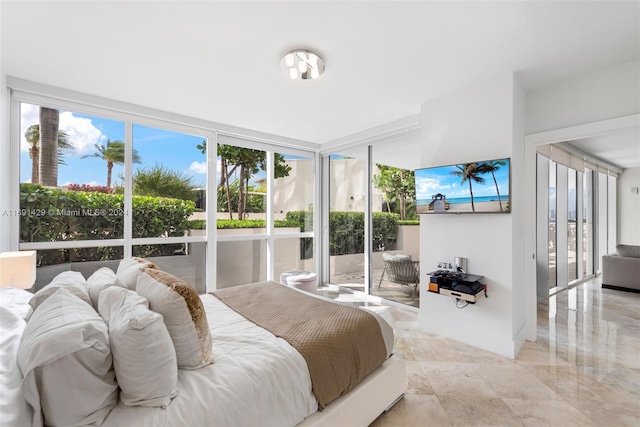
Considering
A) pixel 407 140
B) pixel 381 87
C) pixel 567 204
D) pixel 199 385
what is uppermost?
pixel 381 87

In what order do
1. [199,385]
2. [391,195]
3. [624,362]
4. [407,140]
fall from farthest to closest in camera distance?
[391,195] < [407,140] < [624,362] < [199,385]

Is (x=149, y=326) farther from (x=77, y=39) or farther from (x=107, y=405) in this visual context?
(x=77, y=39)

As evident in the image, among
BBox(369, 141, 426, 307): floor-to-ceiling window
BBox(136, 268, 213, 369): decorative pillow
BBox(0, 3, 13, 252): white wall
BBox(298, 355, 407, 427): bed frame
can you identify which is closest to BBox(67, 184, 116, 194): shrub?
BBox(0, 3, 13, 252): white wall

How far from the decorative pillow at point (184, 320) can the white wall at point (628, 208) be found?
847cm

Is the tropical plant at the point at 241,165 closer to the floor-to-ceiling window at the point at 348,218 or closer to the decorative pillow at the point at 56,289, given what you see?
the floor-to-ceiling window at the point at 348,218

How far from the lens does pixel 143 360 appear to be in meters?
1.08

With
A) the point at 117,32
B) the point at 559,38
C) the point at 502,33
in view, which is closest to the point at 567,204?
the point at 559,38

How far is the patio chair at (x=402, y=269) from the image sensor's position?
388cm

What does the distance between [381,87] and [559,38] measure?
138 centimetres

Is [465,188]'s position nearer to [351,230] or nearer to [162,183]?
[351,230]

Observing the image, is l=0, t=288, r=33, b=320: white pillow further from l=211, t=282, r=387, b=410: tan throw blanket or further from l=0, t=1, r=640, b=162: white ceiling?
l=0, t=1, r=640, b=162: white ceiling

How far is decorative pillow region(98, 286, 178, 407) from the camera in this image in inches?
41.9

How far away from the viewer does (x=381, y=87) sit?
2.86 meters

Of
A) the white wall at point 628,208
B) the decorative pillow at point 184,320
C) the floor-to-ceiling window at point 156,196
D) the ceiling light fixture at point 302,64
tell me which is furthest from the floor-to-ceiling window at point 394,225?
the white wall at point 628,208
